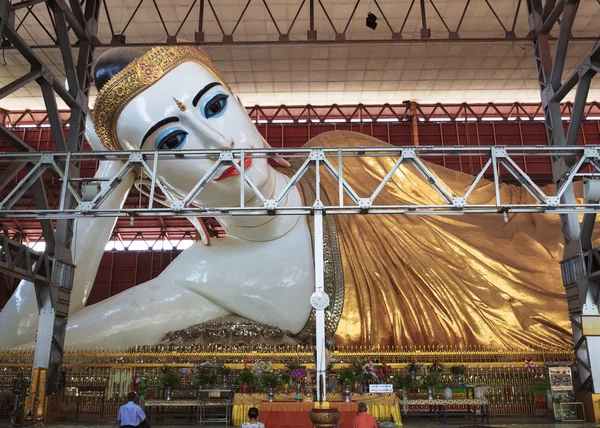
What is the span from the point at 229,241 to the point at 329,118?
A: 884 cm

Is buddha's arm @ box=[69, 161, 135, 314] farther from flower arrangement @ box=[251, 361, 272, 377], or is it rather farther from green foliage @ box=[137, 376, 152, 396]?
flower arrangement @ box=[251, 361, 272, 377]

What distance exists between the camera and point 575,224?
705cm

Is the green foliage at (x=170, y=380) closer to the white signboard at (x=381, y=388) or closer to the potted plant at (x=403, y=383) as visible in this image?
the white signboard at (x=381, y=388)

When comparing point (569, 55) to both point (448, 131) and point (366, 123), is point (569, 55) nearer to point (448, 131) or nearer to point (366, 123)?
point (448, 131)

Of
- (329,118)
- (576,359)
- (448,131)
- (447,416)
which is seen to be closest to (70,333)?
(447,416)

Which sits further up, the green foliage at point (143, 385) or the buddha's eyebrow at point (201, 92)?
the buddha's eyebrow at point (201, 92)

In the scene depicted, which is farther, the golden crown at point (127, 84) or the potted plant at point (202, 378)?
the potted plant at point (202, 378)

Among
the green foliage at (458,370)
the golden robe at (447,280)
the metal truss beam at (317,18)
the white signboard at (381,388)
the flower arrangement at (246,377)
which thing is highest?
the metal truss beam at (317,18)

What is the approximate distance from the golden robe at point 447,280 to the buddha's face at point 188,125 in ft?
6.31

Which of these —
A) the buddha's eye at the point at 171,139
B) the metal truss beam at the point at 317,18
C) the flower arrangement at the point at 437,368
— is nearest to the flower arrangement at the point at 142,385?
the buddha's eye at the point at 171,139

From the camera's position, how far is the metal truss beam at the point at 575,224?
6.49 m

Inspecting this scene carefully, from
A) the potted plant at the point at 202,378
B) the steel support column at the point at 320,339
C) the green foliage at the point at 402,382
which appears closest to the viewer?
the steel support column at the point at 320,339

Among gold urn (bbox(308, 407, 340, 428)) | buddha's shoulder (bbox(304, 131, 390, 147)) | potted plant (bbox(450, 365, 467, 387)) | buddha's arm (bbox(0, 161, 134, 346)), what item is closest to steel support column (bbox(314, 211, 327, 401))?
gold urn (bbox(308, 407, 340, 428))

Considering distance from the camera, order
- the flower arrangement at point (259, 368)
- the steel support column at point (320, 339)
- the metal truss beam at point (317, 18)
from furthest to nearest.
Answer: the metal truss beam at point (317, 18), the flower arrangement at point (259, 368), the steel support column at point (320, 339)
